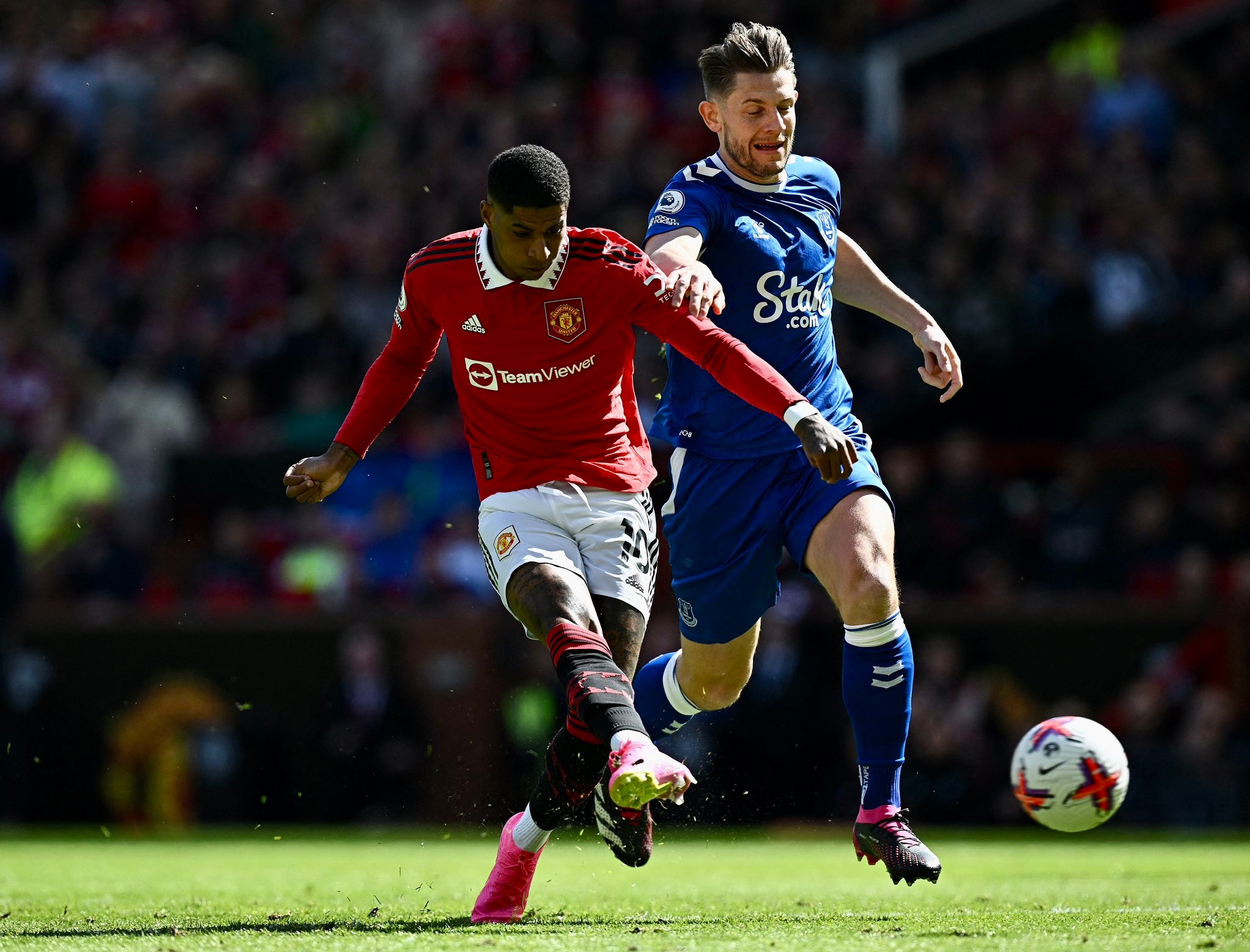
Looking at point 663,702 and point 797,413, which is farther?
point 663,702

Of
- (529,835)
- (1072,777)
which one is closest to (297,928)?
(529,835)

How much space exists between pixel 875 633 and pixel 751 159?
72.1 inches

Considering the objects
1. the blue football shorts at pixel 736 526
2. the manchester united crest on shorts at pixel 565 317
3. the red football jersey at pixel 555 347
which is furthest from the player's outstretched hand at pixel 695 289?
the blue football shorts at pixel 736 526

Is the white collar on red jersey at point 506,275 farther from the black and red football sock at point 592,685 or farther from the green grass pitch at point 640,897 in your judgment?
the green grass pitch at point 640,897

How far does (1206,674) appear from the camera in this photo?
12.8m

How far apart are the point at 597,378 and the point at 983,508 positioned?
7.53 metres

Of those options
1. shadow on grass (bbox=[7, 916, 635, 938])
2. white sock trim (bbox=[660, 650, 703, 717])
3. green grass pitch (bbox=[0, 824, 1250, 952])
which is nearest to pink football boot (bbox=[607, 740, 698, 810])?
green grass pitch (bbox=[0, 824, 1250, 952])

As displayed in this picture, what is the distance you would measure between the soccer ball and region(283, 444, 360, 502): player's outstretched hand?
2857 millimetres

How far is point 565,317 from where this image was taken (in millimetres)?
6145

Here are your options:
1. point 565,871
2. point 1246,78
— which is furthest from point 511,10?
point 565,871

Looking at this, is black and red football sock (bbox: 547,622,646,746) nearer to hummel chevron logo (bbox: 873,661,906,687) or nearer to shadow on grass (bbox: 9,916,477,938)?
shadow on grass (bbox: 9,916,477,938)

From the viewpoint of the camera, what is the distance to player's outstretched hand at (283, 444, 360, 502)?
6.35 metres

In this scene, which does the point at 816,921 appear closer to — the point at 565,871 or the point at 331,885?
the point at 331,885

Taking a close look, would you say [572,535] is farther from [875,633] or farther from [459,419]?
[459,419]
